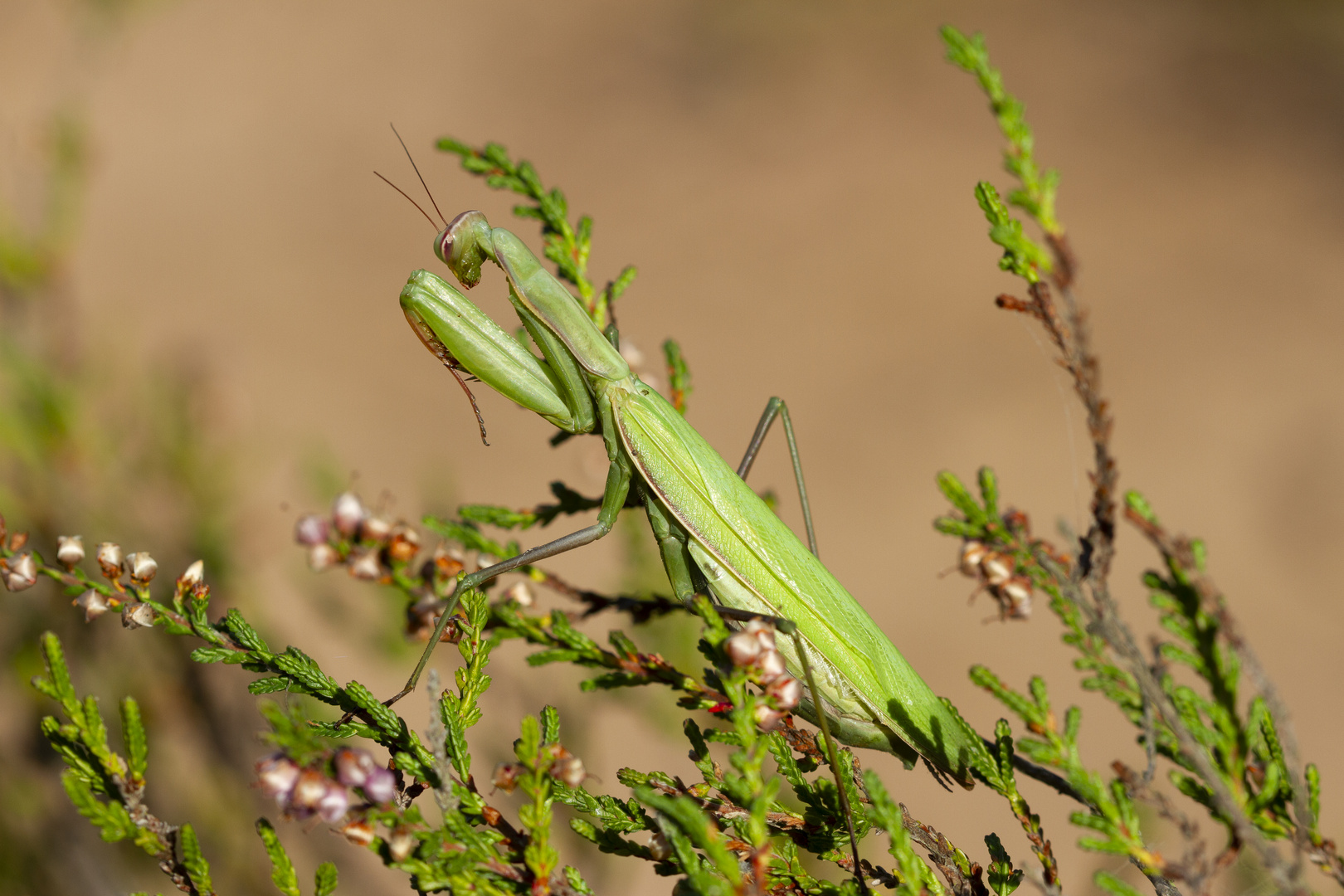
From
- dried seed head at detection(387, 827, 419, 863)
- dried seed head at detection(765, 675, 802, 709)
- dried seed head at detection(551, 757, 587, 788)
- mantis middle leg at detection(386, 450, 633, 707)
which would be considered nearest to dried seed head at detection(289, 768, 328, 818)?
dried seed head at detection(387, 827, 419, 863)

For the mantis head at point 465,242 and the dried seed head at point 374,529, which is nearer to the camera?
the dried seed head at point 374,529

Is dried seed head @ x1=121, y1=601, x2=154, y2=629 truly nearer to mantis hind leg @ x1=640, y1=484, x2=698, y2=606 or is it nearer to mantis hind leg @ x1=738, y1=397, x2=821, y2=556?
mantis hind leg @ x1=640, y1=484, x2=698, y2=606

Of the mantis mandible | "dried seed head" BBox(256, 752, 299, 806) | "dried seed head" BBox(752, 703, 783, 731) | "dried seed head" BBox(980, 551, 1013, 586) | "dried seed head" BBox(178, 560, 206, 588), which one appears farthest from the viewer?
the mantis mandible

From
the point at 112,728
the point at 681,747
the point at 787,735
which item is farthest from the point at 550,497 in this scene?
the point at 787,735

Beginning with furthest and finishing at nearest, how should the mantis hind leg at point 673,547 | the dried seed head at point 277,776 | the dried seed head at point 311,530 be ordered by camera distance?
1. the mantis hind leg at point 673,547
2. the dried seed head at point 311,530
3. the dried seed head at point 277,776

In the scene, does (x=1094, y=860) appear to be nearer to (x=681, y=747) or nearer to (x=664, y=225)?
(x=681, y=747)

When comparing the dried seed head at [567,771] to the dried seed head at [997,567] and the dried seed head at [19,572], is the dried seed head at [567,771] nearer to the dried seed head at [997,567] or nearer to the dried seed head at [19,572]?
the dried seed head at [997,567]

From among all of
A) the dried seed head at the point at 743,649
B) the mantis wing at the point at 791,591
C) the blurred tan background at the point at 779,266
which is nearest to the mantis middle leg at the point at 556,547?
the mantis wing at the point at 791,591
